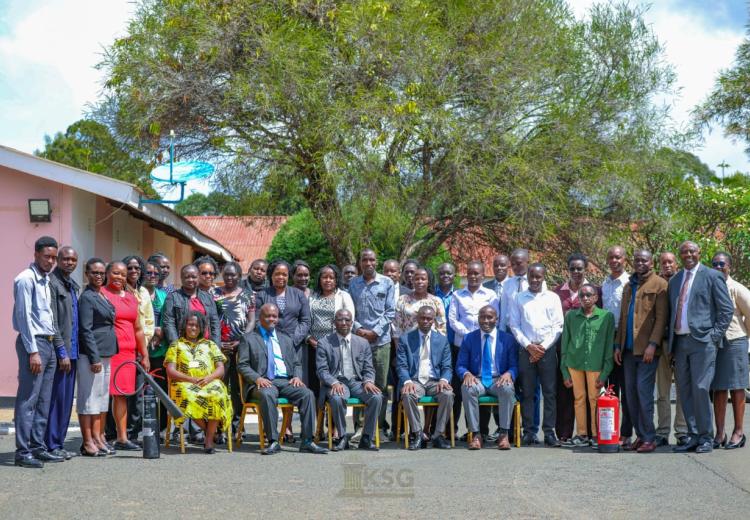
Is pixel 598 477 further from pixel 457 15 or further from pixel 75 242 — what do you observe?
pixel 457 15

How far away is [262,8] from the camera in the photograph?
18.3 meters

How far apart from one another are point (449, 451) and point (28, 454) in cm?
425

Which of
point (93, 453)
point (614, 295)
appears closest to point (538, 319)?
point (614, 295)

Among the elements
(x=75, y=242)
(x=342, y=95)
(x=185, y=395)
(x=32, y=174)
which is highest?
(x=342, y=95)

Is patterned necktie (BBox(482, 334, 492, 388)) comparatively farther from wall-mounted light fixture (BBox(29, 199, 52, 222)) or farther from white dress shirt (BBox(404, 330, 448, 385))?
wall-mounted light fixture (BBox(29, 199, 52, 222))

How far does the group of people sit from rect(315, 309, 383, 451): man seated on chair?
2 centimetres

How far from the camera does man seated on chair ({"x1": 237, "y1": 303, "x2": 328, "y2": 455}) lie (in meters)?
10.6

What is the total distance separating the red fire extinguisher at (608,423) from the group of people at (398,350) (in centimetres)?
30

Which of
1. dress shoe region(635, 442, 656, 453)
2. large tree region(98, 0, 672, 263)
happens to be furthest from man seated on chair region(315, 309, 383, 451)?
large tree region(98, 0, 672, 263)

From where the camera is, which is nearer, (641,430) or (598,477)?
(598,477)

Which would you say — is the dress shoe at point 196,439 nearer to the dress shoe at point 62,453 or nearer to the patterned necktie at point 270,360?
the patterned necktie at point 270,360

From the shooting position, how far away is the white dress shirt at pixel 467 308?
11734 millimetres

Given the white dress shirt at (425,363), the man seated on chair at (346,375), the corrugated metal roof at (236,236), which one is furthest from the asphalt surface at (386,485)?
the corrugated metal roof at (236,236)

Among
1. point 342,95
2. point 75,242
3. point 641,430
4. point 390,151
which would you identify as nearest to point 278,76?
point 342,95
